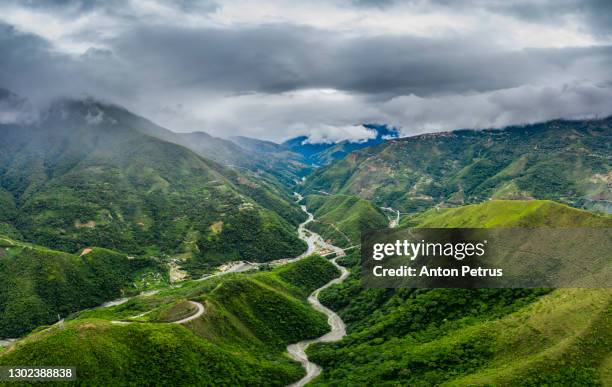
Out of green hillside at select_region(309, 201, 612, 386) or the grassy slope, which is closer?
green hillside at select_region(309, 201, 612, 386)

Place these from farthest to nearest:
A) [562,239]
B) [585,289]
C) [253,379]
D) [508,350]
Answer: [562,239]
[253,379]
[585,289]
[508,350]

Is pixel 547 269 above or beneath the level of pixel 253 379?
above

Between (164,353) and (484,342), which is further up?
(484,342)

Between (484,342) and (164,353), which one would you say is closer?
(484,342)

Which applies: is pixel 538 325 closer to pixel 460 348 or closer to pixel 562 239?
pixel 460 348

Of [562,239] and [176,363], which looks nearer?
[176,363]

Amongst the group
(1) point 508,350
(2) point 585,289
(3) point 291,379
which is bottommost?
(3) point 291,379

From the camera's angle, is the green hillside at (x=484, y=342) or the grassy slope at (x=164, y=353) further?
the grassy slope at (x=164, y=353)

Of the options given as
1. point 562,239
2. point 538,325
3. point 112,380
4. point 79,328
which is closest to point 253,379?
point 112,380
